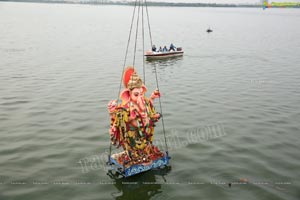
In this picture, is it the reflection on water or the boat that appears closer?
the reflection on water

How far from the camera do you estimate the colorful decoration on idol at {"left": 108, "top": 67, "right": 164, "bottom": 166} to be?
8.83m

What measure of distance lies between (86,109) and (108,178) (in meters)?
6.83

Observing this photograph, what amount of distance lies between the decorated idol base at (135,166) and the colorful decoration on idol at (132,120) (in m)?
0.10

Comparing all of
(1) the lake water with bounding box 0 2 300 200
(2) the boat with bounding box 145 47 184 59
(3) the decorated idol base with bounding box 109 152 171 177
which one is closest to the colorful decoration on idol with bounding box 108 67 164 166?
(3) the decorated idol base with bounding box 109 152 171 177

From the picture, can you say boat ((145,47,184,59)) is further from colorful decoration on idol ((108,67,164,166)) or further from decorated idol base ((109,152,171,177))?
decorated idol base ((109,152,171,177))

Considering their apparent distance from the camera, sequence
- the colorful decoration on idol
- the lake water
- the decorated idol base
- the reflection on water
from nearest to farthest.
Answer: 1. the colorful decoration on idol
2. the reflection on water
3. the decorated idol base
4. the lake water

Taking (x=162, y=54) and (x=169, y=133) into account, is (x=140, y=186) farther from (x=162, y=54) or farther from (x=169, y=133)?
(x=162, y=54)

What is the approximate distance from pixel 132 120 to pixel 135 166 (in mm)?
1380

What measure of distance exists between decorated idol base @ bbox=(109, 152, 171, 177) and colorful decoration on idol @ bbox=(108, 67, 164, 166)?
0.10 m

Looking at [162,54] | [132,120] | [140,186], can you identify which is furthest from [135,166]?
[162,54]

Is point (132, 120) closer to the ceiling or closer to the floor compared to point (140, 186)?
closer to the ceiling

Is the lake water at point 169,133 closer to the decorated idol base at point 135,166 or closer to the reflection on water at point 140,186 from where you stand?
the reflection on water at point 140,186

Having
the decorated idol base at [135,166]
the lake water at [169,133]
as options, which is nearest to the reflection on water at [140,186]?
the lake water at [169,133]

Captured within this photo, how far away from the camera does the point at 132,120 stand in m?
8.88
